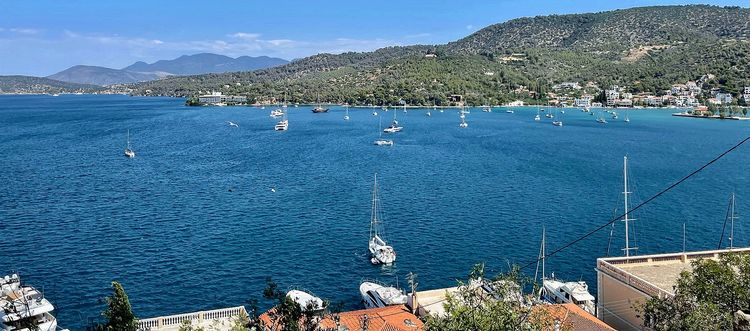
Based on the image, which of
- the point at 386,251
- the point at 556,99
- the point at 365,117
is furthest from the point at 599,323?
the point at 556,99

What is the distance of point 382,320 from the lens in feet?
64.5

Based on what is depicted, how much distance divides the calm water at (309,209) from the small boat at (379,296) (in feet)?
3.94

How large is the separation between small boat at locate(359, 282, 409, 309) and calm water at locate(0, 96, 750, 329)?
1.20 meters

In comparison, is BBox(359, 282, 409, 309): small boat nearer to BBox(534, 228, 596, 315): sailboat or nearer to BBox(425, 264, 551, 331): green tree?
BBox(534, 228, 596, 315): sailboat

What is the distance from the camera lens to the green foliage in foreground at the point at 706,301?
12102 mm

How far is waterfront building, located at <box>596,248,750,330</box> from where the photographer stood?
18.1 m

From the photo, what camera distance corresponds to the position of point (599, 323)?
18.5m

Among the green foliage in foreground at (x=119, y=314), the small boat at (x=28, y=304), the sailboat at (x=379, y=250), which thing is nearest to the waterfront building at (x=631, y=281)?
the sailboat at (x=379, y=250)

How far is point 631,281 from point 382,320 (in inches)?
319

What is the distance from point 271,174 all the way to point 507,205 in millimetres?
24490

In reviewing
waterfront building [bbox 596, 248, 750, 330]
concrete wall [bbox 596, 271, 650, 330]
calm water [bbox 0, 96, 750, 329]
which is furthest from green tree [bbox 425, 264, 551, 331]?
calm water [bbox 0, 96, 750, 329]

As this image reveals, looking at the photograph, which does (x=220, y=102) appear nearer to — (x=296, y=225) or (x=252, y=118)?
(x=252, y=118)

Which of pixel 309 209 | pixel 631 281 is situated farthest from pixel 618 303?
pixel 309 209

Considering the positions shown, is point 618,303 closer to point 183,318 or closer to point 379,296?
point 379,296
